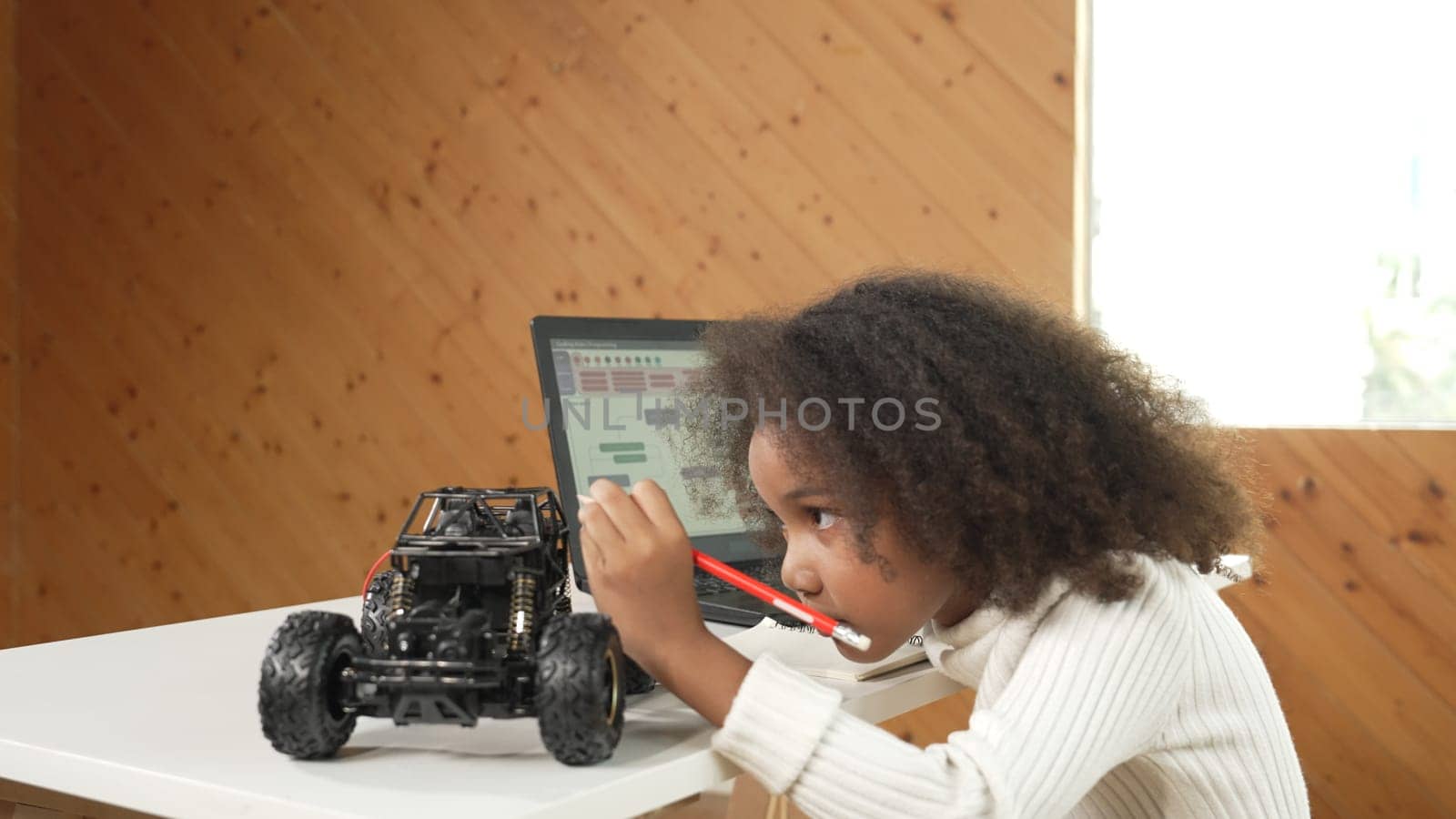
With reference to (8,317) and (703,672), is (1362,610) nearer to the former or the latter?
(703,672)

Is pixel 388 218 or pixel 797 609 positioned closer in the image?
pixel 797 609

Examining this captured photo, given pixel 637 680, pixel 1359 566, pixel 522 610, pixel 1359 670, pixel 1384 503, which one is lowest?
pixel 1359 670

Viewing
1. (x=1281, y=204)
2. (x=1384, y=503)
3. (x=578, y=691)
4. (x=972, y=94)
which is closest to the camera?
(x=578, y=691)

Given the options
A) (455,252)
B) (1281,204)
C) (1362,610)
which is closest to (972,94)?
(1281,204)

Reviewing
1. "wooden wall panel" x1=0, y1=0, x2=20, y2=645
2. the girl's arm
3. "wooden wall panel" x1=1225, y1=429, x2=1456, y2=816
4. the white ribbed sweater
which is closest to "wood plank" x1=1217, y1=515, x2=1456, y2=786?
"wooden wall panel" x1=1225, y1=429, x2=1456, y2=816

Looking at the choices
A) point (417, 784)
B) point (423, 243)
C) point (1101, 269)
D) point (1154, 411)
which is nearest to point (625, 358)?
point (1154, 411)

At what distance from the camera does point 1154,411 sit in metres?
0.84

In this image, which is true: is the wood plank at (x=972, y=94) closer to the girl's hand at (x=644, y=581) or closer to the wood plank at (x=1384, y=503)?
the wood plank at (x=1384, y=503)

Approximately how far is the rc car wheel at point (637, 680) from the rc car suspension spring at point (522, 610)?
5.0 inches

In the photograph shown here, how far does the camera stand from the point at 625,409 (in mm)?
1331

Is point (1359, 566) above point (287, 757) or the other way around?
the other way around

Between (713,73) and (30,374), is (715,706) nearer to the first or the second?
(713,73)

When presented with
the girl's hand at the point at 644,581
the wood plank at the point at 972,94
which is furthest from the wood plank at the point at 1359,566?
the girl's hand at the point at 644,581

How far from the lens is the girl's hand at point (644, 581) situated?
76 cm
